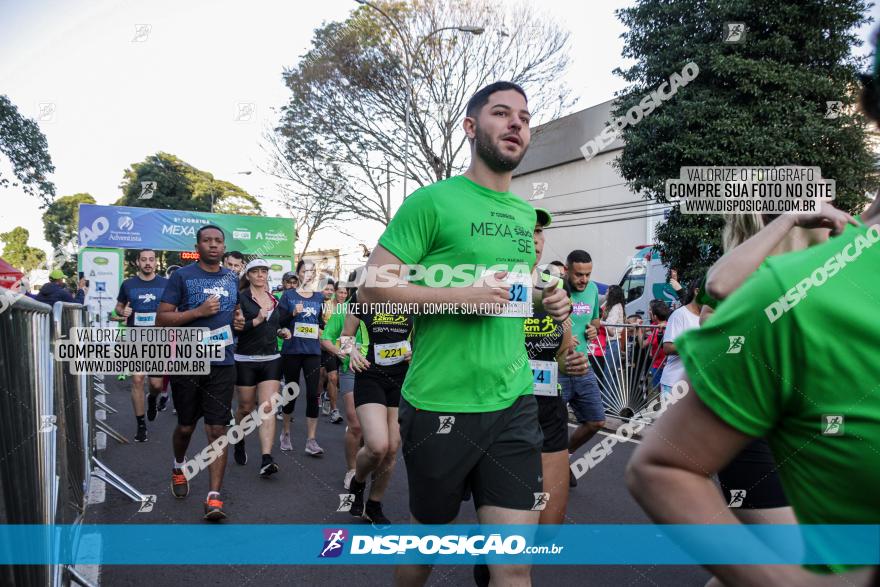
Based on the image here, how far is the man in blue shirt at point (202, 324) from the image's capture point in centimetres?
543

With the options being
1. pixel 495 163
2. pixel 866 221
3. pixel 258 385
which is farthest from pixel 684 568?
pixel 258 385

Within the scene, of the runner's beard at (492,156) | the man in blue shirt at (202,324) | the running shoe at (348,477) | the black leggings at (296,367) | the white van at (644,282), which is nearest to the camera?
the runner's beard at (492,156)

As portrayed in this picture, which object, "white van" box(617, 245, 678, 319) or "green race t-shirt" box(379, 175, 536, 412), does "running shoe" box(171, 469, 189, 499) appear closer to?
"green race t-shirt" box(379, 175, 536, 412)

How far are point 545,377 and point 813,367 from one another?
3.38m

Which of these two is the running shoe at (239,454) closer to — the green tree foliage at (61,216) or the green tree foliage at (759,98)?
the green tree foliage at (759,98)

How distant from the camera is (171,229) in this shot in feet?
80.2

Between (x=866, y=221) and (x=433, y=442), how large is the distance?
1.85 m

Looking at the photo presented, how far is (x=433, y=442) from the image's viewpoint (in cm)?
253

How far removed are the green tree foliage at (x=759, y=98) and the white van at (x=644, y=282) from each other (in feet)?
1.33

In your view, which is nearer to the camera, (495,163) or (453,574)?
(495,163)

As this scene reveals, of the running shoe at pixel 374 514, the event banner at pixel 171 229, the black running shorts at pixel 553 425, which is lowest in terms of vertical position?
the running shoe at pixel 374 514

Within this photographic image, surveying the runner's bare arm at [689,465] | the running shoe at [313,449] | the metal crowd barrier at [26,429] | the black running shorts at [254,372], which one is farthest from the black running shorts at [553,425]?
the running shoe at [313,449]

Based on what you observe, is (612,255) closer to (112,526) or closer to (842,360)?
(112,526)

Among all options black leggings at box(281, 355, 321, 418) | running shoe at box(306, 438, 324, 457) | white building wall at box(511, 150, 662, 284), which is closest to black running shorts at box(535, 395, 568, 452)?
running shoe at box(306, 438, 324, 457)
